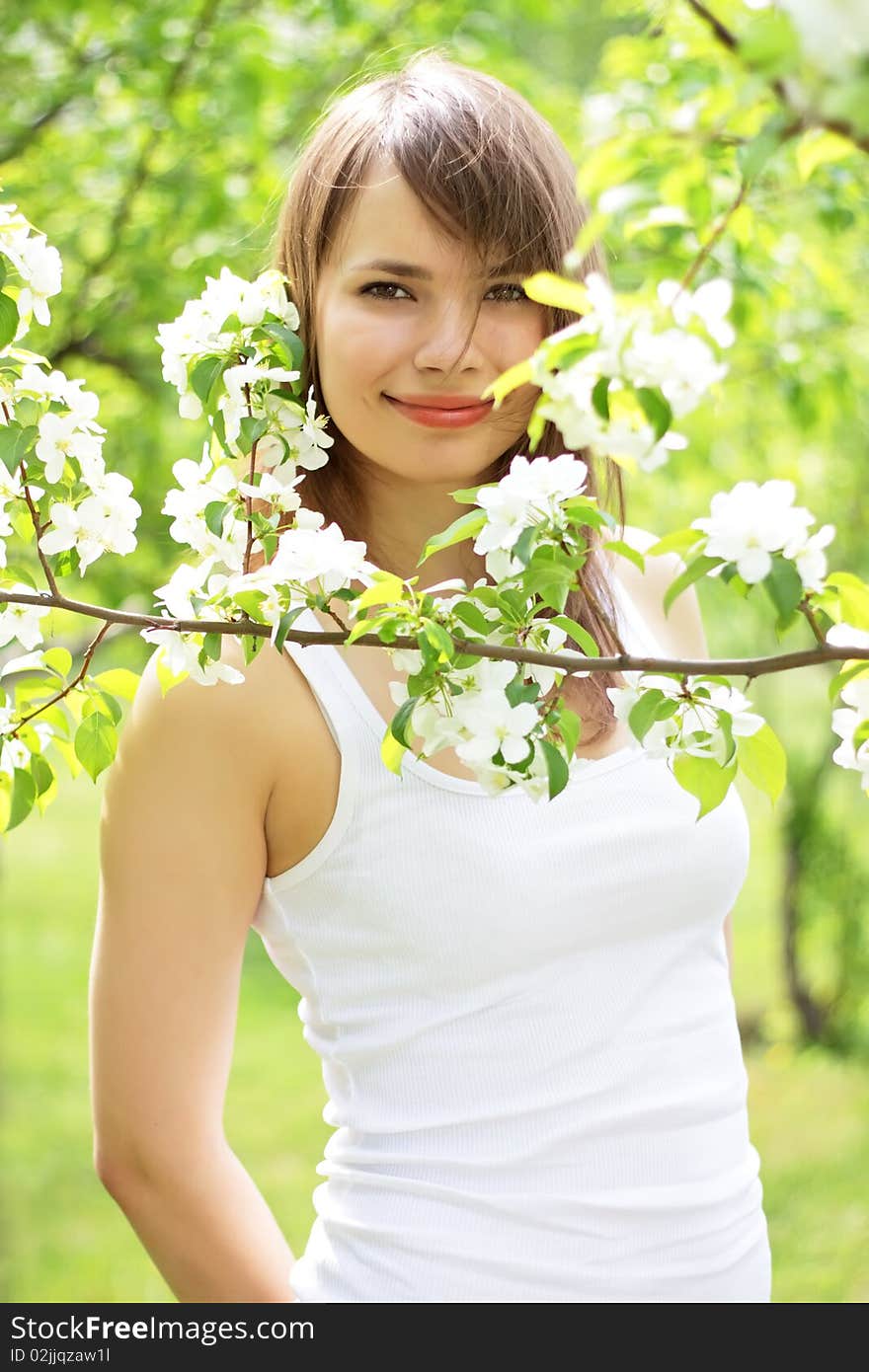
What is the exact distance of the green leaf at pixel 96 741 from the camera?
1.04 meters

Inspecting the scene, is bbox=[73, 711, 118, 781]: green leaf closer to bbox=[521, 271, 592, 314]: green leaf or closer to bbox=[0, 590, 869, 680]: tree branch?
bbox=[0, 590, 869, 680]: tree branch

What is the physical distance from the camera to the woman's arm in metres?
1.38

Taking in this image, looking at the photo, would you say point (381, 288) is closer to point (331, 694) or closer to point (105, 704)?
point (331, 694)

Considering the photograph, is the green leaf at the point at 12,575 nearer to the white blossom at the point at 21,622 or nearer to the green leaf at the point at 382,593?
the white blossom at the point at 21,622

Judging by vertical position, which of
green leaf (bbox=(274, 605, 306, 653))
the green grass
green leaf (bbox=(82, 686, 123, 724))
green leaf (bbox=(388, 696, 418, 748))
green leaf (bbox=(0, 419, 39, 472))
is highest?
green leaf (bbox=(0, 419, 39, 472))

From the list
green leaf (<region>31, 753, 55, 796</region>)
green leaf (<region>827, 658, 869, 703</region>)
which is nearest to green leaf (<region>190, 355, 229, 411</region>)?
green leaf (<region>31, 753, 55, 796</region>)

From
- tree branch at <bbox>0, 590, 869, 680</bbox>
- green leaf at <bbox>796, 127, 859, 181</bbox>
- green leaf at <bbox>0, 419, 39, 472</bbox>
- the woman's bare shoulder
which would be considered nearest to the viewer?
green leaf at <bbox>796, 127, 859, 181</bbox>

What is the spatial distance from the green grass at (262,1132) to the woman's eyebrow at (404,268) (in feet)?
7.06

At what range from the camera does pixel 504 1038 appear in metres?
1.41

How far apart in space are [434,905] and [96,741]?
Result: 0.45m

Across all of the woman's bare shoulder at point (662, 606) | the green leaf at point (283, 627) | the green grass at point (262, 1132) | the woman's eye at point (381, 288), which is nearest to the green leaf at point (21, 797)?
the green leaf at point (283, 627)

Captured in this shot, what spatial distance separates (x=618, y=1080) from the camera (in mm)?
1427
